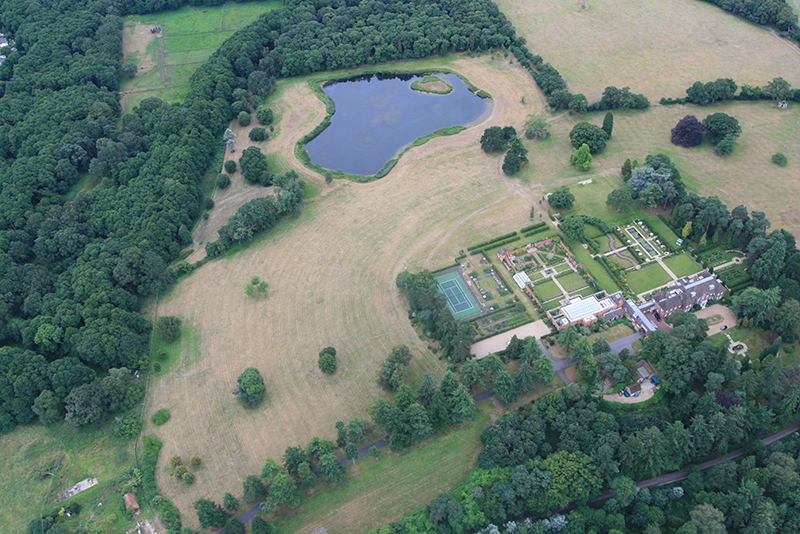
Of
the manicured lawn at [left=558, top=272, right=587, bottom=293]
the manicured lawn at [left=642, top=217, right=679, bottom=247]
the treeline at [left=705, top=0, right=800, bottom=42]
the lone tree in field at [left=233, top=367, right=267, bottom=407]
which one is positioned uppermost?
the treeline at [left=705, top=0, right=800, bottom=42]

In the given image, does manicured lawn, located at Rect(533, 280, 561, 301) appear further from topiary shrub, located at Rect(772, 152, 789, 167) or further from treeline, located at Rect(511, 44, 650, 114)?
topiary shrub, located at Rect(772, 152, 789, 167)

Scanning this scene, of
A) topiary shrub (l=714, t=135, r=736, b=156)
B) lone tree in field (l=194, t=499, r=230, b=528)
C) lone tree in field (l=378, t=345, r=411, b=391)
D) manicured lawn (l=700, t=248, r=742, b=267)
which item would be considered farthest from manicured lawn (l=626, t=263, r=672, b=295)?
lone tree in field (l=194, t=499, r=230, b=528)

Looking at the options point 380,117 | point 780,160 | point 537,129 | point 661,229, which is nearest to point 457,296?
point 661,229

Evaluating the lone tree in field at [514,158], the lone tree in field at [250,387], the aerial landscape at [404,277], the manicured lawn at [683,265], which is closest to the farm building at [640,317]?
the aerial landscape at [404,277]

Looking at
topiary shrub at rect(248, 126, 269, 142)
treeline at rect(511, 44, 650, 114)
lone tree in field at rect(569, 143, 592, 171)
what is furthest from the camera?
treeline at rect(511, 44, 650, 114)

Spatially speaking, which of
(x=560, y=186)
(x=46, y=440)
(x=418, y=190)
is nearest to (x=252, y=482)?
(x=46, y=440)
